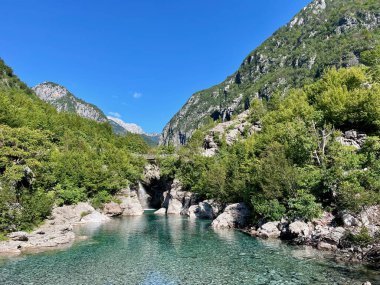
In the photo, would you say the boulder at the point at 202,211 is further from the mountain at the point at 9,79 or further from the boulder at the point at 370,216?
the mountain at the point at 9,79

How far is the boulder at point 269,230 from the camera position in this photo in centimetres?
3588

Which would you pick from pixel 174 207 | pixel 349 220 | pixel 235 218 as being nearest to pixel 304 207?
pixel 349 220

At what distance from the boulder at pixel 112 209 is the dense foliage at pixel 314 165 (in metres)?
16.9

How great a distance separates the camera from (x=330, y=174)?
33.9 m

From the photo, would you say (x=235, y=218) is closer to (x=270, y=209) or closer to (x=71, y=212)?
(x=270, y=209)

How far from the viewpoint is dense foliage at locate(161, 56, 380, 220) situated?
3266 centimetres

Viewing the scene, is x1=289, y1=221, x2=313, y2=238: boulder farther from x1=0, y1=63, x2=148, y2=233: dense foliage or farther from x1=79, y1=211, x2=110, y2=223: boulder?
x1=79, y1=211, x2=110, y2=223: boulder

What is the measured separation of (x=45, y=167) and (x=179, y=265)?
115 ft

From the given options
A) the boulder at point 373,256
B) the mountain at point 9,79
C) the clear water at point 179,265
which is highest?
the mountain at point 9,79

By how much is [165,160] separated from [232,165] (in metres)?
29.4

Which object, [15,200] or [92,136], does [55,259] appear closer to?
[15,200]

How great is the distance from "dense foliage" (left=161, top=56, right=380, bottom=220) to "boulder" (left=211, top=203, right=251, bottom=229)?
1753 millimetres

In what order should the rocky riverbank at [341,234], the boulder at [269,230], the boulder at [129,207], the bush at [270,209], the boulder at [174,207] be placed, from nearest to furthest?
the rocky riverbank at [341,234], the boulder at [269,230], the bush at [270,209], the boulder at [129,207], the boulder at [174,207]

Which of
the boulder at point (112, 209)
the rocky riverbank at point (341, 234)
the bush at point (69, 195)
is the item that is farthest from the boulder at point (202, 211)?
the rocky riverbank at point (341, 234)
